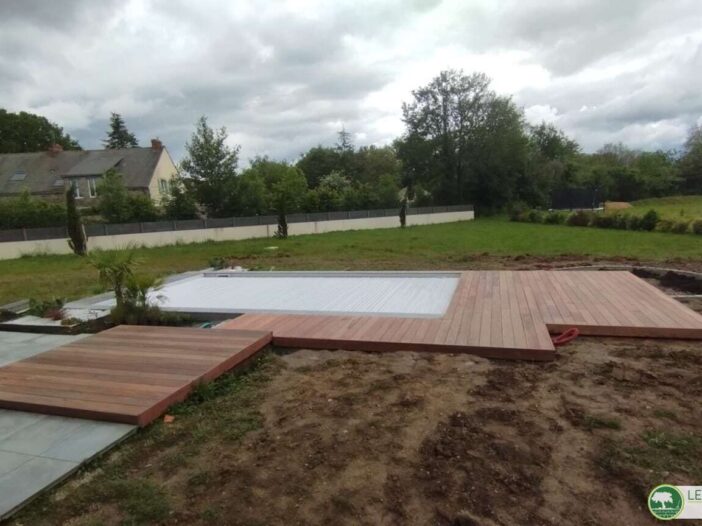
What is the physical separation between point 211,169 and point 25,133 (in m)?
32.2

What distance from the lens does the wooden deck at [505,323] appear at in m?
3.43

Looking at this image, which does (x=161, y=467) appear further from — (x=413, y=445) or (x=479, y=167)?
(x=479, y=167)

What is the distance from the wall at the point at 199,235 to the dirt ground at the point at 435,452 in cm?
1069

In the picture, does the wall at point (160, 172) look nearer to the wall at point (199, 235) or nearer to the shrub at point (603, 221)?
the wall at point (199, 235)

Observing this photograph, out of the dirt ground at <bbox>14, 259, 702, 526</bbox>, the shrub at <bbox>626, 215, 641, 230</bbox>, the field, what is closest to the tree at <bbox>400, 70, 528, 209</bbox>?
the shrub at <bbox>626, 215, 641, 230</bbox>

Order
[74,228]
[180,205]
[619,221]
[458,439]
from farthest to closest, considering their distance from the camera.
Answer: [180,205] → [619,221] → [74,228] → [458,439]

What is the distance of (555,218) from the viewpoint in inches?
752

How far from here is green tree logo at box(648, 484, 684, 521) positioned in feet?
5.31

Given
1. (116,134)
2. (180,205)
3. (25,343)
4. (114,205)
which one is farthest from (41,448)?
(116,134)

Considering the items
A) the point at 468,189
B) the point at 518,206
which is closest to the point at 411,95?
the point at 468,189

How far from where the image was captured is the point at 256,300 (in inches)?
212

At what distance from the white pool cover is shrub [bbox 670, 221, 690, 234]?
1022 centimetres

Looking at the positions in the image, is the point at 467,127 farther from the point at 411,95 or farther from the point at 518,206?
the point at 518,206

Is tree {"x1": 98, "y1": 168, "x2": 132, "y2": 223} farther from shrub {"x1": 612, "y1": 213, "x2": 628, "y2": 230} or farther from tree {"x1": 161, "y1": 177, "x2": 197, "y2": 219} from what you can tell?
shrub {"x1": 612, "y1": 213, "x2": 628, "y2": 230}
